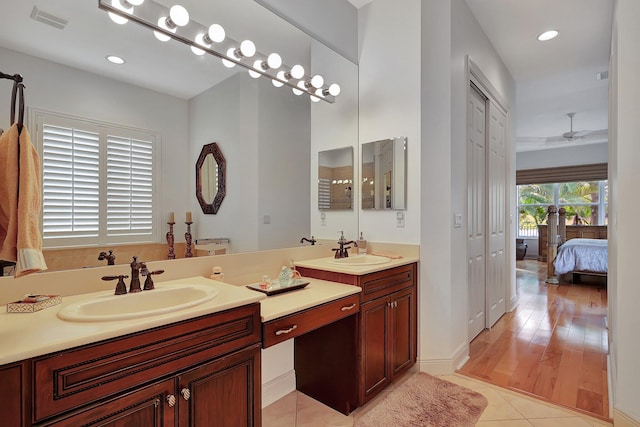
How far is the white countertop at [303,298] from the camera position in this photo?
4.80 ft

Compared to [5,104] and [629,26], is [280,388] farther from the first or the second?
[629,26]

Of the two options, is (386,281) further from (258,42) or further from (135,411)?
(258,42)

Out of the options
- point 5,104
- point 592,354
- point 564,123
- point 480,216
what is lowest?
point 592,354

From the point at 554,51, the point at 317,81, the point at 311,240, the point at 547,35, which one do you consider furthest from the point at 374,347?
the point at 554,51

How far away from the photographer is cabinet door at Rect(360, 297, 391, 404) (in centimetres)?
192

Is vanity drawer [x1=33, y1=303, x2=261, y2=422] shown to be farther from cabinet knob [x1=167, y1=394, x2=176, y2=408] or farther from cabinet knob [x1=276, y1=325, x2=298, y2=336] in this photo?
cabinet knob [x1=276, y1=325, x2=298, y2=336]

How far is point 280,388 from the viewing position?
2.14 m

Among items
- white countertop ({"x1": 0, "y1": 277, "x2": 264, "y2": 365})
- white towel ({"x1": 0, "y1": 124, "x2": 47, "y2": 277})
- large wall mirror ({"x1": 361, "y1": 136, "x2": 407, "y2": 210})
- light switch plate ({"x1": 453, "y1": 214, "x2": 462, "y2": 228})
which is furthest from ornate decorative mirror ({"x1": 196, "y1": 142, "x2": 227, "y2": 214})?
light switch plate ({"x1": 453, "y1": 214, "x2": 462, "y2": 228})

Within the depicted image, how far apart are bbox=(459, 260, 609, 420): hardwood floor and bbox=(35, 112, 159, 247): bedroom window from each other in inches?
97.4

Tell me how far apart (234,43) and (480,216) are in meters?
2.57

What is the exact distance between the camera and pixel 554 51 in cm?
346

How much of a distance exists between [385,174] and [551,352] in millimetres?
2061

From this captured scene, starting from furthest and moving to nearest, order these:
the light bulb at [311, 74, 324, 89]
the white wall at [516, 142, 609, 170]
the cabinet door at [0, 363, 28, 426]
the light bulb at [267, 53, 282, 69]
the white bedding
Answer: the white wall at [516, 142, 609, 170], the white bedding, the light bulb at [311, 74, 324, 89], the light bulb at [267, 53, 282, 69], the cabinet door at [0, 363, 28, 426]

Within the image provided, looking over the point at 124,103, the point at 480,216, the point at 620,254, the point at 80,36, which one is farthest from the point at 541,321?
the point at 80,36
